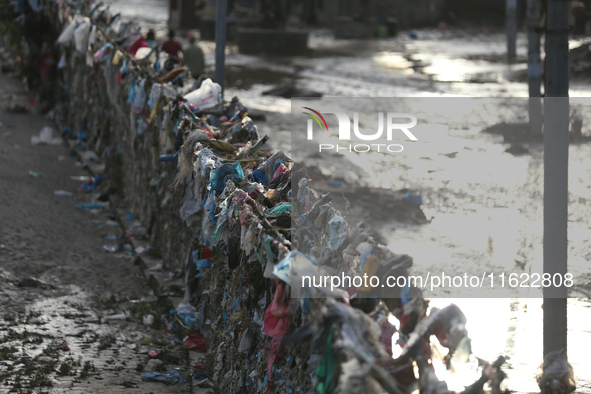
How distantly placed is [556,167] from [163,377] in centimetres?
365

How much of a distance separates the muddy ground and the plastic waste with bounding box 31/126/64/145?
7.17 ft

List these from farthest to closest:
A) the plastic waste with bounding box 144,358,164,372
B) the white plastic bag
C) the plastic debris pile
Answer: the white plastic bag, the plastic waste with bounding box 144,358,164,372, the plastic debris pile

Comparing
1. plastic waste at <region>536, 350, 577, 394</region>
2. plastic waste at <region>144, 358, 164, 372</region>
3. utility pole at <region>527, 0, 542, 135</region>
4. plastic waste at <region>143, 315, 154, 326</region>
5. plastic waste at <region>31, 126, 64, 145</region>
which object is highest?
utility pole at <region>527, 0, 542, 135</region>

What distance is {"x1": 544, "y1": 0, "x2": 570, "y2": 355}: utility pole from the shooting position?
231 inches

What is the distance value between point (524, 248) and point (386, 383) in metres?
6.18

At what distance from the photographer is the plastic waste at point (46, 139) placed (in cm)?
1417

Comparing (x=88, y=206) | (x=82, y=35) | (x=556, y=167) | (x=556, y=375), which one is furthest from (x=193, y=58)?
(x=556, y=375)

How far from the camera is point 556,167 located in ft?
19.6

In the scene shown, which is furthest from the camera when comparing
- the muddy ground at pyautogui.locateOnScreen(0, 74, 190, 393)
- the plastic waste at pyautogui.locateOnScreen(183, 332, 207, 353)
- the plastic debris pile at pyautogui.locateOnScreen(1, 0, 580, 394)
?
the plastic waste at pyautogui.locateOnScreen(183, 332, 207, 353)

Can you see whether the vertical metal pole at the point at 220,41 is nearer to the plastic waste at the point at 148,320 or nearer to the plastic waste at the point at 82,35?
the plastic waste at the point at 82,35

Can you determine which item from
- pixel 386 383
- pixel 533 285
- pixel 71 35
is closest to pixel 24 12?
pixel 71 35

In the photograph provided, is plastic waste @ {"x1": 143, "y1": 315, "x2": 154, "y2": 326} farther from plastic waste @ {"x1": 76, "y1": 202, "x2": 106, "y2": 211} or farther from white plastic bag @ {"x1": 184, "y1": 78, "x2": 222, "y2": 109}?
plastic waste @ {"x1": 76, "y1": 202, "x2": 106, "y2": 211}

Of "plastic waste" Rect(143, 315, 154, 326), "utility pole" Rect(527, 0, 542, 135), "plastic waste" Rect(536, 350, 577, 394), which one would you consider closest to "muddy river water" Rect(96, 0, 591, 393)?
"plastic waste" Rect(536, 350, 577, 394)

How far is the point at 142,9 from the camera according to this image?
3538cm
